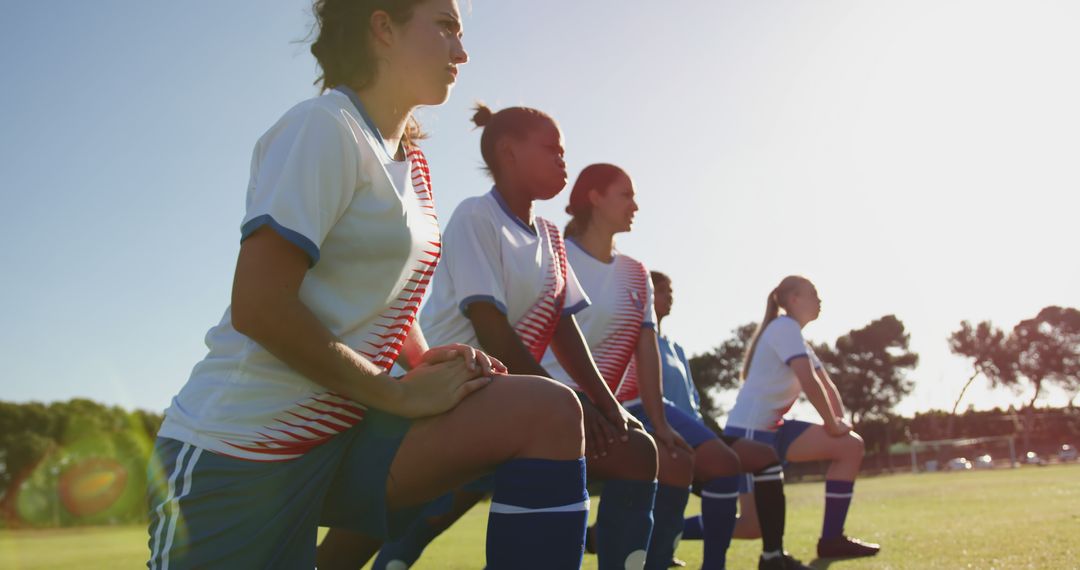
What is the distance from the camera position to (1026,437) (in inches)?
2425

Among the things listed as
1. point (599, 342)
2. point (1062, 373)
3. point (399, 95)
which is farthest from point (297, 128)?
point (1062, 373)

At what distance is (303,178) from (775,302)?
20.1ft

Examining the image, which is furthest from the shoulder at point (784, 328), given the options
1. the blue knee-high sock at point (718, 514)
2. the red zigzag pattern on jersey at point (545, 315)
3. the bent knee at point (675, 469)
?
the red zigzag pattern on jersey at point (545, 315)

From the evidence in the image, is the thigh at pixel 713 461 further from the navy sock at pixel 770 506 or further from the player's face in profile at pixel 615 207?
the player's face in profile at pixel 615 207

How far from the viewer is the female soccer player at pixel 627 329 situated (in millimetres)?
4691

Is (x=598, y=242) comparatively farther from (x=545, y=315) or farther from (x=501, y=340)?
(x=501, y=340)

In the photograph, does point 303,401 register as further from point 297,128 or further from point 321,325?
point 297,128

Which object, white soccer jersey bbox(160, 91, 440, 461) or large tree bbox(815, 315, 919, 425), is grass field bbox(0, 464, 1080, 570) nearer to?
white soccer jersey bbox(160, 91, 440, 461)

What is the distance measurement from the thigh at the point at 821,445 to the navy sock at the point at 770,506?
91 centimetres

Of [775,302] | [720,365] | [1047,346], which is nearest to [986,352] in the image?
[1047,346]

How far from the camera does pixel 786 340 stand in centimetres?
695

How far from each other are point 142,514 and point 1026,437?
184ft

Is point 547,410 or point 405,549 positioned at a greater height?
point 547,410

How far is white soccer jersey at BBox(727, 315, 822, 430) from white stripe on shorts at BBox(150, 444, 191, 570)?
570 centimetres
